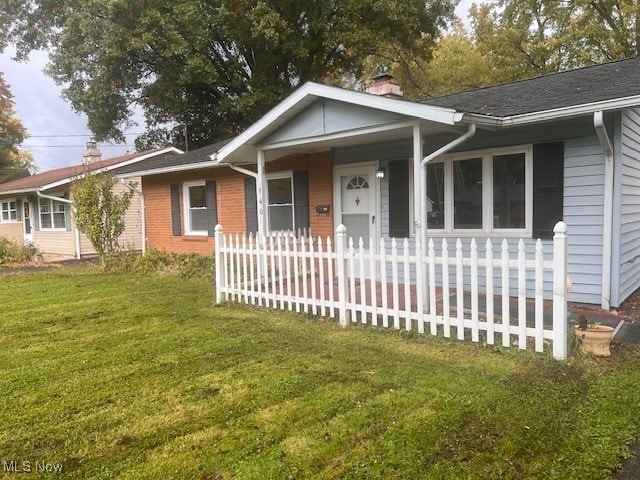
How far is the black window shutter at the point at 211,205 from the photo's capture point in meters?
12.0

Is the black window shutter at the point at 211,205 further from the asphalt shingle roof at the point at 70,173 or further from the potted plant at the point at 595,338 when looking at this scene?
the potted plant at the point at 595,338

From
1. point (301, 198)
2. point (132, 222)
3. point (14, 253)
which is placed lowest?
point (14, 253)

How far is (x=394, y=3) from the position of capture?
683 inches

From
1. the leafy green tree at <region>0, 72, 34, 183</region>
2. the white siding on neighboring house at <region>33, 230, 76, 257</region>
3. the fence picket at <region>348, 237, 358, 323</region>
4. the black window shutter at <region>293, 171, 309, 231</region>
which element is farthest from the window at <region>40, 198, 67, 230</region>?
the leafy green tree at <region>0, 72, 34, 183</region>

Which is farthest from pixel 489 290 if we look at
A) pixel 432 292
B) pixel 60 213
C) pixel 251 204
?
pixel 60 213

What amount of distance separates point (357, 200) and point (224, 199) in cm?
412

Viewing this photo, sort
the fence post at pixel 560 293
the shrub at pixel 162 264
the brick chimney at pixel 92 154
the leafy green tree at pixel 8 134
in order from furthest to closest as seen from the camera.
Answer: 1. the leafy green tree at pixel 8 134
2. the brick chimney at pixel 92 154
3. the shrub at pixel 162 264
4. the fence post at pixel 560 293

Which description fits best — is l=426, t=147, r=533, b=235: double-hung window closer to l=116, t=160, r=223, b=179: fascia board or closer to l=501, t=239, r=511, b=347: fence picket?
l=501, t=239, r=511, b=347: fence picket

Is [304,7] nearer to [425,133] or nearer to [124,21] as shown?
[124,21]

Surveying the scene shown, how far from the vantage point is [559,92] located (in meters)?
6.77

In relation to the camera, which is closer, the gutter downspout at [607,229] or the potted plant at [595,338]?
the potted plant at [595,338]

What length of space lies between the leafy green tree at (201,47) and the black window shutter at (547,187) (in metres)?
13.2

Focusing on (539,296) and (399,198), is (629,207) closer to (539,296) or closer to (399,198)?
(399,198)

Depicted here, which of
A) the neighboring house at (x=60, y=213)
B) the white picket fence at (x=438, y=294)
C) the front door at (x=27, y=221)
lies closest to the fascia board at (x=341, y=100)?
the white picket fence at (x=438, y=294)
